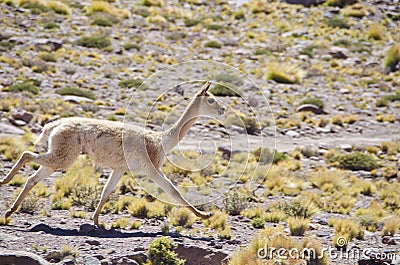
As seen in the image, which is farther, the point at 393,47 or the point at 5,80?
the point at 393,47

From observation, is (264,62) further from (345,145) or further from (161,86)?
(345,145)

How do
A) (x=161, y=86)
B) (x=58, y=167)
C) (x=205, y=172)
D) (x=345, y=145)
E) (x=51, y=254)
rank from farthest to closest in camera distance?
(x=161, y=86), (x=345, y=145), (x=205, y=172), (x=58, y=167), (x=51, y=254)

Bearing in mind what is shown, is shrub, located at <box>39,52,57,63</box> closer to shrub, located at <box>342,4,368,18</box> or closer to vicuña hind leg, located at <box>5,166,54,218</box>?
vicuña hind leg, located at <box>5,166,54,218</box>

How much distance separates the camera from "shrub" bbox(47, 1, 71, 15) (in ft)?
98.5

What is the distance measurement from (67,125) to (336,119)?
14.3m

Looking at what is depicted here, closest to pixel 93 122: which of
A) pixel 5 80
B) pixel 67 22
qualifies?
pixel 5 80

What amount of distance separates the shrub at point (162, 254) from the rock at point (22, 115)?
1015 cm

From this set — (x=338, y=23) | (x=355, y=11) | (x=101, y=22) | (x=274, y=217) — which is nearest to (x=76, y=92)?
(x=101, y=22)

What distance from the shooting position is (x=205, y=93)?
27.4 feet

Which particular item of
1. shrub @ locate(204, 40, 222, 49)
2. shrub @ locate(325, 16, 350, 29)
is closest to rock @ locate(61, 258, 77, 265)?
shrub @ locate(204, 40, 222, 49)

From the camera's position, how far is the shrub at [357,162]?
51.4ft

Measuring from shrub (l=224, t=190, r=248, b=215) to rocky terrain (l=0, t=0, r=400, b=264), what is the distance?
0.09 ft

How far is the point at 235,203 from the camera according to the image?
10398 mm

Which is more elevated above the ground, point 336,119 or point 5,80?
point 5,80
